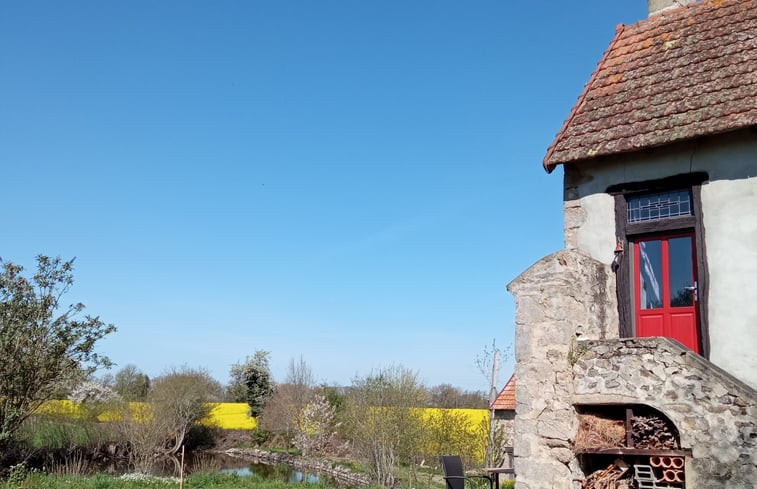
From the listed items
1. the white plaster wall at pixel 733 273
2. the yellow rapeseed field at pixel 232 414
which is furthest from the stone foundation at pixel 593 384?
the yellow rapeseed field at pixel 232 414

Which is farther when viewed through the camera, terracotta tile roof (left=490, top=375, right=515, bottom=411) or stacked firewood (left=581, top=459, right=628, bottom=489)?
terracotta tile roof (left=490, top=375, right=515, bottom=411)

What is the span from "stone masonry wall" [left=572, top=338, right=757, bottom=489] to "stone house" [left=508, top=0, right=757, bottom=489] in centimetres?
1

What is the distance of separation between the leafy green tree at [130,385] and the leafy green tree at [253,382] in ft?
19.7

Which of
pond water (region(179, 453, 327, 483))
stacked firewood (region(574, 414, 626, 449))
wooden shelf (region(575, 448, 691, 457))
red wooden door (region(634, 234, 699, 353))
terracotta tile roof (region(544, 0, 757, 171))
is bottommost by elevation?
pond water (region(179, 453, 327, 483))

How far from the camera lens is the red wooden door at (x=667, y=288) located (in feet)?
26.8

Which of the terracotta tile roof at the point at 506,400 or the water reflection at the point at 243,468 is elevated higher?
the terracotta tile roof at the point at 506,400

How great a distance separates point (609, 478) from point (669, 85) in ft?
18.0

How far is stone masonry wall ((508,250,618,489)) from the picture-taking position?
7.95 metres

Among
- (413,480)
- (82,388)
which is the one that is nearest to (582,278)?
(413,480)

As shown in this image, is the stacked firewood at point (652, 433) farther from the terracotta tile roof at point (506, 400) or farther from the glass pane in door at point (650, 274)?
the terracotta tile roof at point (506, 400)

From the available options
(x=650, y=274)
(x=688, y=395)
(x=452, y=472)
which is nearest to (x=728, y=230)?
(x=650, y=274)

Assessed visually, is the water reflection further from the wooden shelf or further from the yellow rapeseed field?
the wooden shelf

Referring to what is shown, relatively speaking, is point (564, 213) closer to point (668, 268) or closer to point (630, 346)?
point (668, 268)

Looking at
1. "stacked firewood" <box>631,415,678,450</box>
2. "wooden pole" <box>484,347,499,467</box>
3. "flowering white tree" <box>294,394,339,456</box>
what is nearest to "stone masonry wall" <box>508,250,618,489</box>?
"stacked firewood" <box>631,415,678,450</box>
